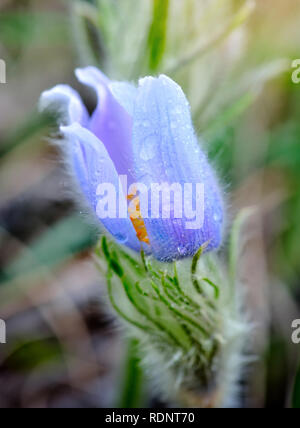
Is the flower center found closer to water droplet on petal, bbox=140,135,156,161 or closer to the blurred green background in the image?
water droplet on petal, bbox=140,135,156,161

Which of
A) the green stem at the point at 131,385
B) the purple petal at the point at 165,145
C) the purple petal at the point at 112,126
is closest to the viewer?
the purple petal at the point at 165,145

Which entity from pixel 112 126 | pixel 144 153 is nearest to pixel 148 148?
pixel 144 153

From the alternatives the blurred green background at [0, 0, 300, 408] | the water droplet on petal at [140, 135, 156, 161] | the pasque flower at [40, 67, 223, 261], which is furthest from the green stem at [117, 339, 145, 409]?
the water droplet on petal at [140, 135, 156, 161]

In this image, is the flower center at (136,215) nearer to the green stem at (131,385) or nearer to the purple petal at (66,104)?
the purple petal at (66,104)

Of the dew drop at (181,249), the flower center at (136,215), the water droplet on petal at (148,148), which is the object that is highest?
the water droplet on petal at (148,148)

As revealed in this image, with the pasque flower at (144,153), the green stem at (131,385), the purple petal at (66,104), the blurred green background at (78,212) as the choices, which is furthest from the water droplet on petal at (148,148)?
the green stem at (131,385)

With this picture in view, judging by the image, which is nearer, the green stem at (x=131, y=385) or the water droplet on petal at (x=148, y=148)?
the water droplet on petal at (x=148, y=148)
